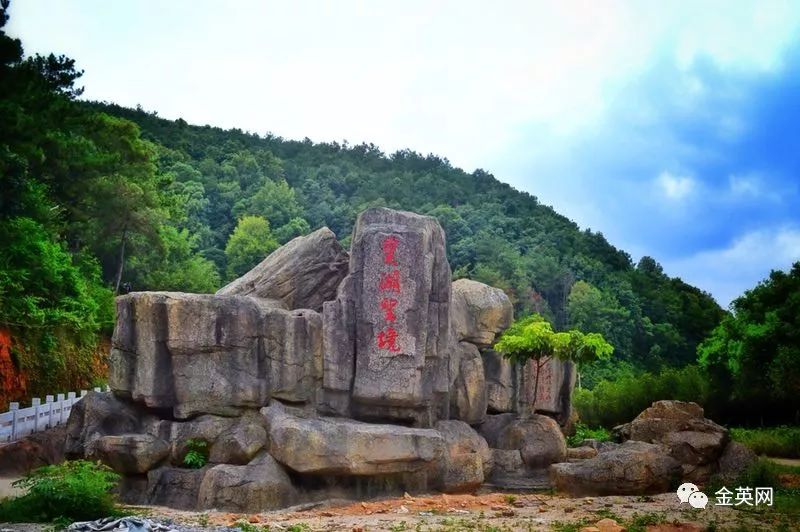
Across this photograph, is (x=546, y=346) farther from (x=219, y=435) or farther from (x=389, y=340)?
(x=219, y=435)

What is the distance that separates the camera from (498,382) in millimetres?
17406

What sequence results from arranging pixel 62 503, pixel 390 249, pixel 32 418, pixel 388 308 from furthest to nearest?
pixel 32 418 < pixel 390 249 < pixel 388 308 < pixel 62 503

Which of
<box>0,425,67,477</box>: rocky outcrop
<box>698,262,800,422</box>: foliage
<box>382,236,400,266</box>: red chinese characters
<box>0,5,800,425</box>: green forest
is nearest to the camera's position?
<box>382,236,400,266</box>: red chinese characters

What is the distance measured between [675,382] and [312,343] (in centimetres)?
1629

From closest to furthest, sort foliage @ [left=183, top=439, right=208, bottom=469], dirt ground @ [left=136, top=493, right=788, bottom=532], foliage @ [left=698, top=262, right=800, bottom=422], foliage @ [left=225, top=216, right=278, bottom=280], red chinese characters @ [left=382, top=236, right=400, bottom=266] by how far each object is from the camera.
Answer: dirt ground @ [left=136, top=493, right=788, bottom=532] → foliage @ [left=183, top=439, right=208, bottom=469] → red chinese characters @ [left=382, top=236, right=400, bottom=266] → foliage @ [left=698, top=262, right=800, bottom=422] → foliage @ [left=225, top=216, right=278, bottom=280]

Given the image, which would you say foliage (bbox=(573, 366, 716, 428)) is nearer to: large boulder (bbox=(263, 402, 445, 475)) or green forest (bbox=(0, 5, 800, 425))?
green forest (bbox=(0, 5, 800, 425))

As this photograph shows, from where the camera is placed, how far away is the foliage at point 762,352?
22.0 meters

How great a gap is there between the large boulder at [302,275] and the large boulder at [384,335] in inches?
72.9

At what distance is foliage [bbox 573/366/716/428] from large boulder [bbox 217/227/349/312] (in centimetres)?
1388

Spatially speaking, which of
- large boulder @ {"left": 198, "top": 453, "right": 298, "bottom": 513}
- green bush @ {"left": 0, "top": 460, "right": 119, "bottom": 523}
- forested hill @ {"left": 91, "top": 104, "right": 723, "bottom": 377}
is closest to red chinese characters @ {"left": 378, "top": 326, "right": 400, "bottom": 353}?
large boulder @ {"left": 198, "top": 453, "right": 298, "bottom": 513}

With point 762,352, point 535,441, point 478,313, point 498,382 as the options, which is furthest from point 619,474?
point 762,352

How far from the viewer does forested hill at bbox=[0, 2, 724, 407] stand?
1983 centimetres

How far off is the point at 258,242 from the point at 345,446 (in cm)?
2625

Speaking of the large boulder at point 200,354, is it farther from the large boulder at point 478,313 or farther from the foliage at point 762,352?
the foliage at point 762,352
